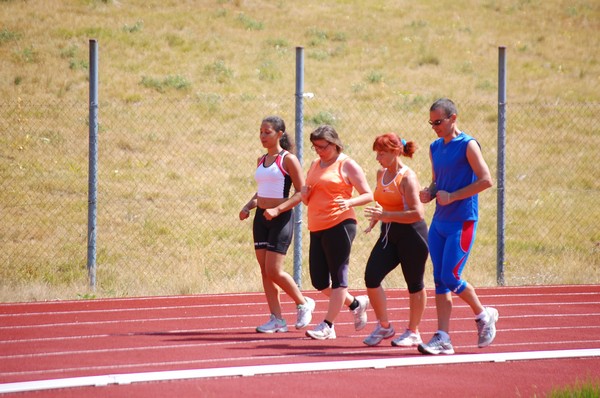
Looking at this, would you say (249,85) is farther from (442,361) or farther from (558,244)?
(442,361)

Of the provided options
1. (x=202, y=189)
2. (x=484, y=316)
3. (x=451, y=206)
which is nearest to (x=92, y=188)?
(x=451, y=206)

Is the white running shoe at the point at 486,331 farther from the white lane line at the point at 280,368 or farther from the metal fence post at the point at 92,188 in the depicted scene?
the metal fence post at the point at 92,188

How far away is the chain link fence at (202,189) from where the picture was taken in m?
14.2

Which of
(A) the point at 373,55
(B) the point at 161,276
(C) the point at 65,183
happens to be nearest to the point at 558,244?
(B) the point at 161,276

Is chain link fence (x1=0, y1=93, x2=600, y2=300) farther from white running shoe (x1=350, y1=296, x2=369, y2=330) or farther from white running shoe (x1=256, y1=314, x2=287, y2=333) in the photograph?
white running shoe (x1=350, y1=296, x2=369, y2=330)

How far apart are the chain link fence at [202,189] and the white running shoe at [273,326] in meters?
2.97

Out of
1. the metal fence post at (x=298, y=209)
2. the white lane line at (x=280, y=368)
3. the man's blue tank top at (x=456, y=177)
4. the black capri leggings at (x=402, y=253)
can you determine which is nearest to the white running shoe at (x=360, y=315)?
the black capri leggings at (x=402, y=253)

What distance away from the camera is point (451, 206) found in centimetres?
813

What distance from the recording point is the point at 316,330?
353 inches

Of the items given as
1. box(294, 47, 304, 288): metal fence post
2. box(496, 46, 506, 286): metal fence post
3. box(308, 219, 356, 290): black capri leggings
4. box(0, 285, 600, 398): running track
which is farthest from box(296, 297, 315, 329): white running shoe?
box(496, 46, 506, 286): metal fence post

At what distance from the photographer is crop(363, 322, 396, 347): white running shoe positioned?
8.82 metres

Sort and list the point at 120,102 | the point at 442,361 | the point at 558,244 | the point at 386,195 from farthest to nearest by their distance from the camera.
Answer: the point at 120,102, the point at 558,244, the point at 386,195, the point at 442,361

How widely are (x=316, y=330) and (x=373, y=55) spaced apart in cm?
2568

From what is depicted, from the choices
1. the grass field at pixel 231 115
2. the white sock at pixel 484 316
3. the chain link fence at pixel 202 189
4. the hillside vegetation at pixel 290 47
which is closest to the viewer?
the white sock at pixel 484 316
